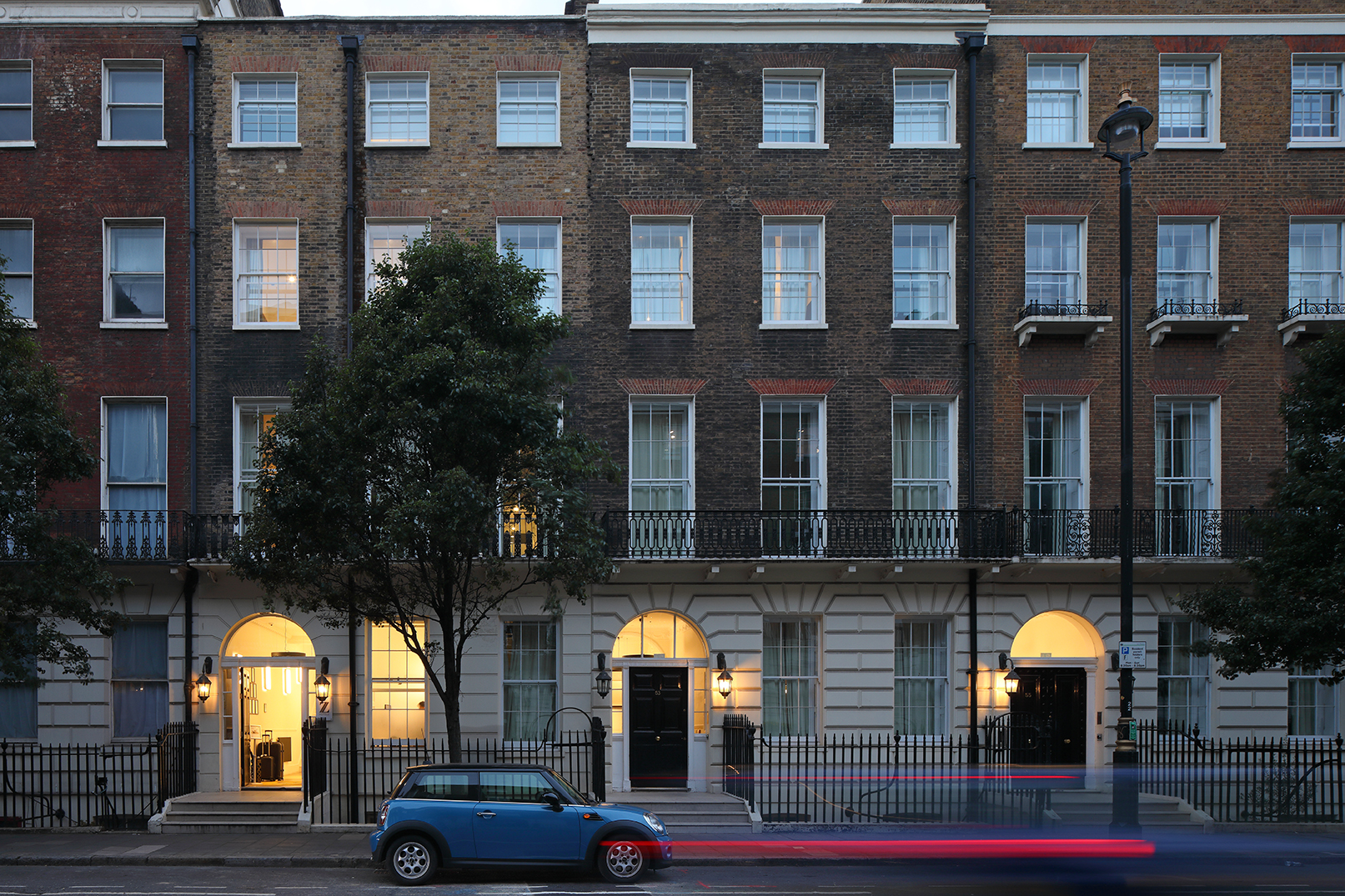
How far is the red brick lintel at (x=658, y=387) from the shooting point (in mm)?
19172

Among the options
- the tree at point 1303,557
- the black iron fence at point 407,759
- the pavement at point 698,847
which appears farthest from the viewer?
the black iron fence at point 407,759

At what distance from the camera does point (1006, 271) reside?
19516 millimetres

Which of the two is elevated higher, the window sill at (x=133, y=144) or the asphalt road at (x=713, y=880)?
the window sill at (x=133, y=144)

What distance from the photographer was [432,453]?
1438cm

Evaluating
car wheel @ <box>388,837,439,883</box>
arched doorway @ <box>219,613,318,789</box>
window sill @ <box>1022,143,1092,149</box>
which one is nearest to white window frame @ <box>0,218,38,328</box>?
arched doorway @ <box>219,613,318,789</box>

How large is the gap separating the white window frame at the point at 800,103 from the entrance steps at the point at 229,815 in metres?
15.0

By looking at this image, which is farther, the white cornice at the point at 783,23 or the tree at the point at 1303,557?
the white cornice at the point at 783,23

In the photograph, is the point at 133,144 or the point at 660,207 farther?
the point at 660,207

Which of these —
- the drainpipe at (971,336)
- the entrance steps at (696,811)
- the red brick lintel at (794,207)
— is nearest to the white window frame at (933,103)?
the drainpipe at (971,336)

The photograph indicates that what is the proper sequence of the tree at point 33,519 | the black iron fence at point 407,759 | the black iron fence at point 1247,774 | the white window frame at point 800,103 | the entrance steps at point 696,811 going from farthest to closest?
the white window frame at point 800,103 < the black iron fence at point 407,759 < the black iron fence at point 1247,774 < the entrance steps at point 696,811 < the tree at point 33,519

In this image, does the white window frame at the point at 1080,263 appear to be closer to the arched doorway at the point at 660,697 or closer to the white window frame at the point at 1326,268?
the white window frame at the point at 1326,268

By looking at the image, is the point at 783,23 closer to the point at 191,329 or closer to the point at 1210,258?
the point at 1210,258

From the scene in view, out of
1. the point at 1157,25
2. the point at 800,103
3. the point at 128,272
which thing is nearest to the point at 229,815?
the point at 128,272

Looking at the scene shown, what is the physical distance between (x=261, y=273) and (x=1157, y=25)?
18400 millimetres
